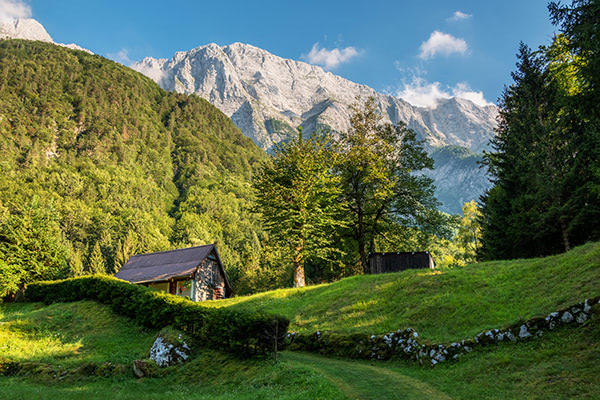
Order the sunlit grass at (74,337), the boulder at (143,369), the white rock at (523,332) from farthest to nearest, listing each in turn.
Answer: the sunlit grass at (74,337) < the boulder at (143,369) < the white rock at (523,332)

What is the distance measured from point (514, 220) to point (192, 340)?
28.7 metres

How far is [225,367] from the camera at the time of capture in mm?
14125

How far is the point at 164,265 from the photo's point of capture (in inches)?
1731

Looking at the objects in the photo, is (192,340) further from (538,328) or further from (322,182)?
(322,182)

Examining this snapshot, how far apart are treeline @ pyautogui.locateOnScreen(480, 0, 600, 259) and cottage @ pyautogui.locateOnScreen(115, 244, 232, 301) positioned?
32.7 meters

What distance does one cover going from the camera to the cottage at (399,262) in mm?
32812

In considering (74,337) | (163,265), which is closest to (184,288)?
(163,265)

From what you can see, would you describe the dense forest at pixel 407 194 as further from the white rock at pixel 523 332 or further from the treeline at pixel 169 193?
the white rock at pixel 523 332

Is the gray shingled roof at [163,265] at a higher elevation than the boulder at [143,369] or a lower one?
higher

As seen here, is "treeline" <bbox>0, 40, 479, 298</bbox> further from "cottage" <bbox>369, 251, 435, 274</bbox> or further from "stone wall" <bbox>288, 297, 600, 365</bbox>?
"stone wall" <bbox>288, 297, 600, 365</bbox>

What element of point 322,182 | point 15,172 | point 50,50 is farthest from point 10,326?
point 50,50

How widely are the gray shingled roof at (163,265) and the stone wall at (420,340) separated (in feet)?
82.1

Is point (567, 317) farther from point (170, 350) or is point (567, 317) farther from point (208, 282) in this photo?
point (208, 282)

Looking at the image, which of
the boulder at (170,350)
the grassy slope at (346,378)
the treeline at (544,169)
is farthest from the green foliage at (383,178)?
the boulder at (170,350)
